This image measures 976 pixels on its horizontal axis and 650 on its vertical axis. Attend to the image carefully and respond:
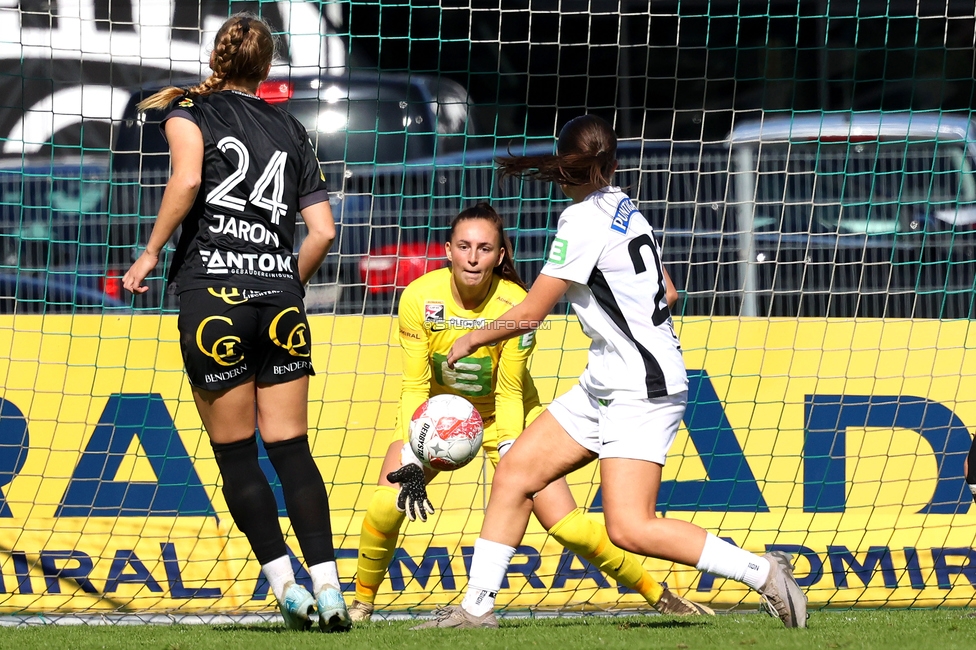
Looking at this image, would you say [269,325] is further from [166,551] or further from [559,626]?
[166,551]

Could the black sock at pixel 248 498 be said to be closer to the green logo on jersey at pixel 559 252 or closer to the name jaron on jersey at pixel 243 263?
the name jaron on jersey at pixel 243 263

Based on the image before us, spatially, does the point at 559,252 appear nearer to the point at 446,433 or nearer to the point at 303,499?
the point at 446,433

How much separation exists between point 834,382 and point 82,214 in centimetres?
420

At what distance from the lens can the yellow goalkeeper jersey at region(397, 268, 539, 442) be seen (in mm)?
4707

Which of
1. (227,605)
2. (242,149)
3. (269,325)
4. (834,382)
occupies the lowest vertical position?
(227,605)

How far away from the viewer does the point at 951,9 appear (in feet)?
24.9

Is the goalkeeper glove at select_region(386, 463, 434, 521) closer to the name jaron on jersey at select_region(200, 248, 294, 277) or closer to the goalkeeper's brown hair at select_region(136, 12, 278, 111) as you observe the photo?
the name jaron on jersey at select_region(200, 248, 294, 277)

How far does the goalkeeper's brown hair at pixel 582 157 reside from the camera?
392 centimetres

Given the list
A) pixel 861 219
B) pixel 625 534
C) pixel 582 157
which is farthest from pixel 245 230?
pixel 861 219

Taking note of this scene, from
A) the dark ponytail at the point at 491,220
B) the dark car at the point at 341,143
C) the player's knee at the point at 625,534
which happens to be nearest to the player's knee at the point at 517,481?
the player's knee at the point at 625,534

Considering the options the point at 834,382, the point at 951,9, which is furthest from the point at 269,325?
the point at 951,9

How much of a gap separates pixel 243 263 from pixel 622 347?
125 cm

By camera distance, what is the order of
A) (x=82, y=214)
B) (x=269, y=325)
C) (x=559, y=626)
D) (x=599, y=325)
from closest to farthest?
1. (x=269, y=325)
2. (x=599, y=325)
3. (x=559, y=626)
4. (x=82, y=214)

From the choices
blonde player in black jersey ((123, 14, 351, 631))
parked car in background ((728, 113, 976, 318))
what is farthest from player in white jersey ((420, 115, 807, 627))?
parked car in background ((728, 113, 976, 318))
